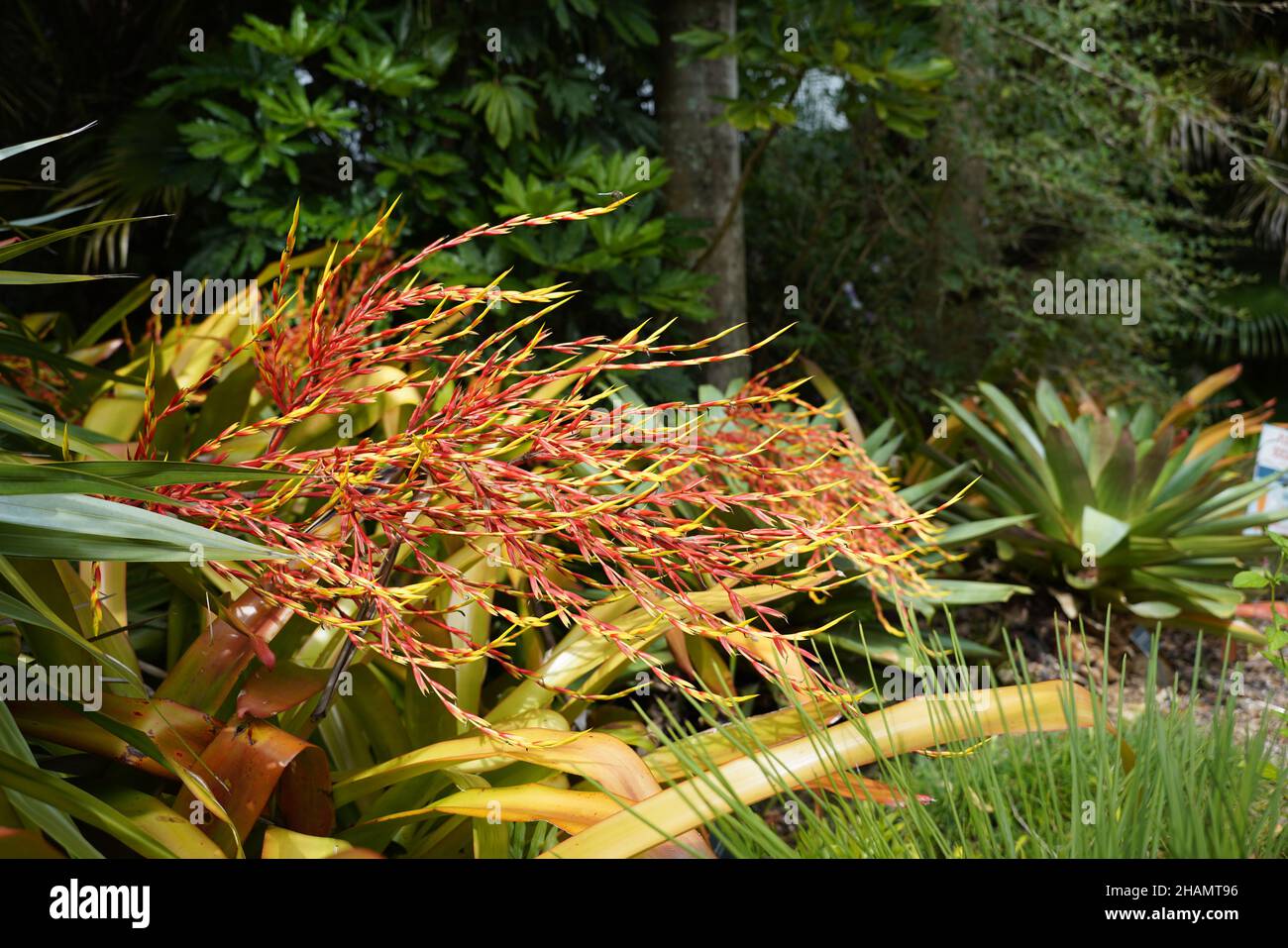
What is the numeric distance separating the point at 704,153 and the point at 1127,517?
6.77ft

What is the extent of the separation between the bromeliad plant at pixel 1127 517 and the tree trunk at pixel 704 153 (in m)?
1.06

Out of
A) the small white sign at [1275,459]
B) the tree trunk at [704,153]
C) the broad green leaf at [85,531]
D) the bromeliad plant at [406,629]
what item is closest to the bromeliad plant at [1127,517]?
the small white sign at [1275,459]

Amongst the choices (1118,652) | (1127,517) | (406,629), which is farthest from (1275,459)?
(406,629)

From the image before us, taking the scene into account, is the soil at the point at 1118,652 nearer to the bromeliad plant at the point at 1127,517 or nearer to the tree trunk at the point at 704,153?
the bromeliad plant at the point at 1127,517

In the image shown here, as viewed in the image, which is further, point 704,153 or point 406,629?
point 704,153

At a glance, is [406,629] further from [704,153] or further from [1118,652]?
[704,153]

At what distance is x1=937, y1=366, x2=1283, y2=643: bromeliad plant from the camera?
3076 millimetres

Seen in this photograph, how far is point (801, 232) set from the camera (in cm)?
488

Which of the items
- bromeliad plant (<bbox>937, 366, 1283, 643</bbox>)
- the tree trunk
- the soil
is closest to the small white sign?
bromeliad plant (<bbox>937, 366, 1283, 643</bbox>)

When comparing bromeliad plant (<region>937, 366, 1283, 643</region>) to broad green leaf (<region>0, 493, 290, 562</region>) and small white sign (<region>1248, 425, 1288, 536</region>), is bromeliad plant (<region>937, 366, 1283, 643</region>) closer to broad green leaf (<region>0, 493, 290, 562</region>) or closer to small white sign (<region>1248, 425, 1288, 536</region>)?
small white sign (<region>1248, 425, 1288, 536</region>)

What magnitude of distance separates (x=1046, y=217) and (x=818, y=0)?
80.5 inches

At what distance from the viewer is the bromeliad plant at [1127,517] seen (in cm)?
308

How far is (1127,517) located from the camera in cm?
328

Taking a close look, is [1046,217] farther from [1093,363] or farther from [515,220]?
[515,220]
